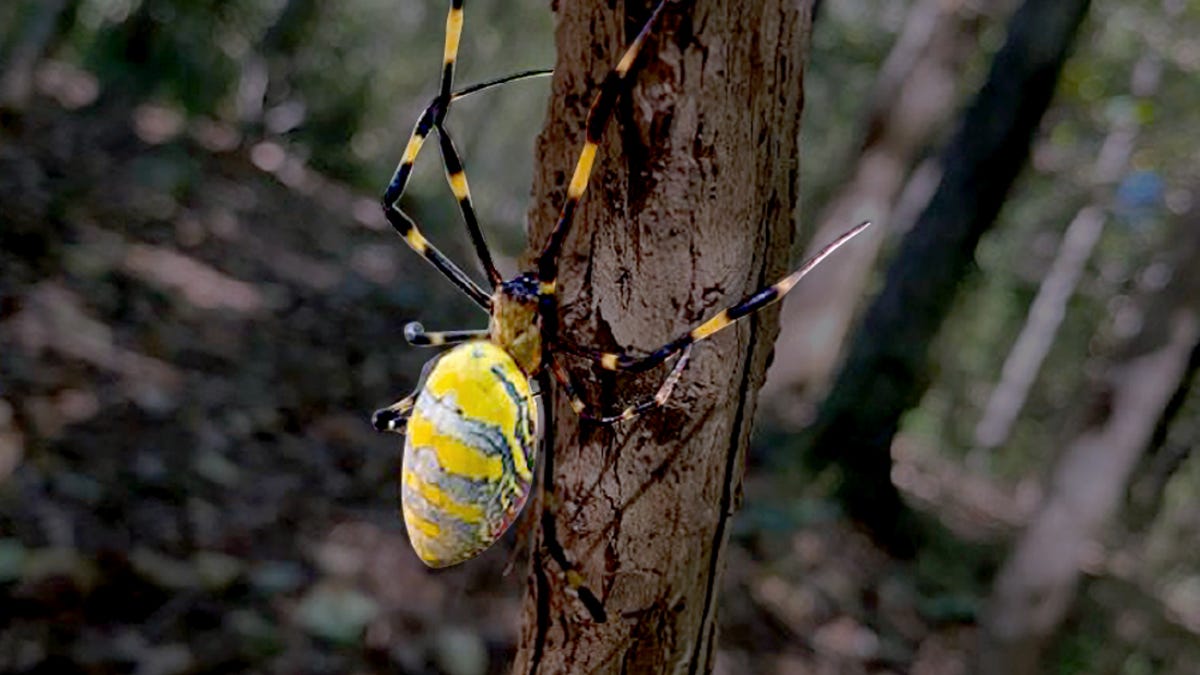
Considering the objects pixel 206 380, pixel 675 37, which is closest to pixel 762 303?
pixel 675 37

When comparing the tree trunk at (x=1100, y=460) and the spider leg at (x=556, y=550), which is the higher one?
the tree trunk at (x=1100, y=460)

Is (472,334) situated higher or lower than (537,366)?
higher

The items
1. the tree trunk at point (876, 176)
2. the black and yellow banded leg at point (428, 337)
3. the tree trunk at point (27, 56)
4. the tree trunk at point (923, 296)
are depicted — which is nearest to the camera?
the black and yellow banded leg at point (428, 337)

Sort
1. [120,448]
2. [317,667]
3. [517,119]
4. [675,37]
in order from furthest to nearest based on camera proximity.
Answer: [517,119], [120,448], [317,667], [675,37]

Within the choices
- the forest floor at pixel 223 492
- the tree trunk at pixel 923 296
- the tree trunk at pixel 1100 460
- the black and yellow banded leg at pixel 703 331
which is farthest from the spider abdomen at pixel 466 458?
the tree trunk at pixel 923 296

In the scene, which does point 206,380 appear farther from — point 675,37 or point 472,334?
point 675,37

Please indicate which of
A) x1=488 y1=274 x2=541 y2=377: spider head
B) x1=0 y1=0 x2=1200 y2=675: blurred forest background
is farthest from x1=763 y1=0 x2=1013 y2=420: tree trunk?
x1=488 y1=274 x2=541 y2=377: spider head

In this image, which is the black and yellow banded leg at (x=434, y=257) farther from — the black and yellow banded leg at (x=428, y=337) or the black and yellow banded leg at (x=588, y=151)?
the black and yellow banded leg at (x=588, y=151)

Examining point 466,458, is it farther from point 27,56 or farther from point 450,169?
point 27,56
